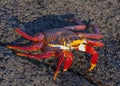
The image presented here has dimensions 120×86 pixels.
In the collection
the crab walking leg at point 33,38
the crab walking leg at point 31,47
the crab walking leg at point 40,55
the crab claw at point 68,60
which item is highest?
the crab walking leg at point 33,38

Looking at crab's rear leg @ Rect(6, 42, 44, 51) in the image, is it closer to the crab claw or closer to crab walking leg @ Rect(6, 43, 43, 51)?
crab walking leg @ Rect(6, 43, 43, 51)

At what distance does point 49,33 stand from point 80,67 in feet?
1.53

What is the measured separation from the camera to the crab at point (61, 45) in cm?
398

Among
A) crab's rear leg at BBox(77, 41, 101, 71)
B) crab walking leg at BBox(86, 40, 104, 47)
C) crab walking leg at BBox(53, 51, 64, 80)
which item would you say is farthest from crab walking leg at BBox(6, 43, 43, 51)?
crab walking leg at BBox(86, 40, 104, 47)

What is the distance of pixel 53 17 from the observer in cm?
475

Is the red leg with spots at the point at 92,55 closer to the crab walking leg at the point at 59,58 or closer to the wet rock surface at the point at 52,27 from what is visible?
the wet rock surface at the point at 52,27

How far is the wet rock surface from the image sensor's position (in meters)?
3.81

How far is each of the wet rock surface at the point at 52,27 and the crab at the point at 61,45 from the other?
0.09m

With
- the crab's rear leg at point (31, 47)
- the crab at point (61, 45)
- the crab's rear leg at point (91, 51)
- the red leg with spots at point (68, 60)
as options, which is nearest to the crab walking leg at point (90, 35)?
the crab at point (61, 45)

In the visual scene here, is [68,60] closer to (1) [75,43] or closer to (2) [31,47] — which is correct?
(1) [75,43]

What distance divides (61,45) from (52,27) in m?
0.52

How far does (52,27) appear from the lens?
4574mm

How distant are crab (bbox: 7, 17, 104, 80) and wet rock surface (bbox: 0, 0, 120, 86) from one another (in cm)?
9

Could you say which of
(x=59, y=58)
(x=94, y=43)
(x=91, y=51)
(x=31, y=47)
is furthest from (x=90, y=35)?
(x=31, y=47)
